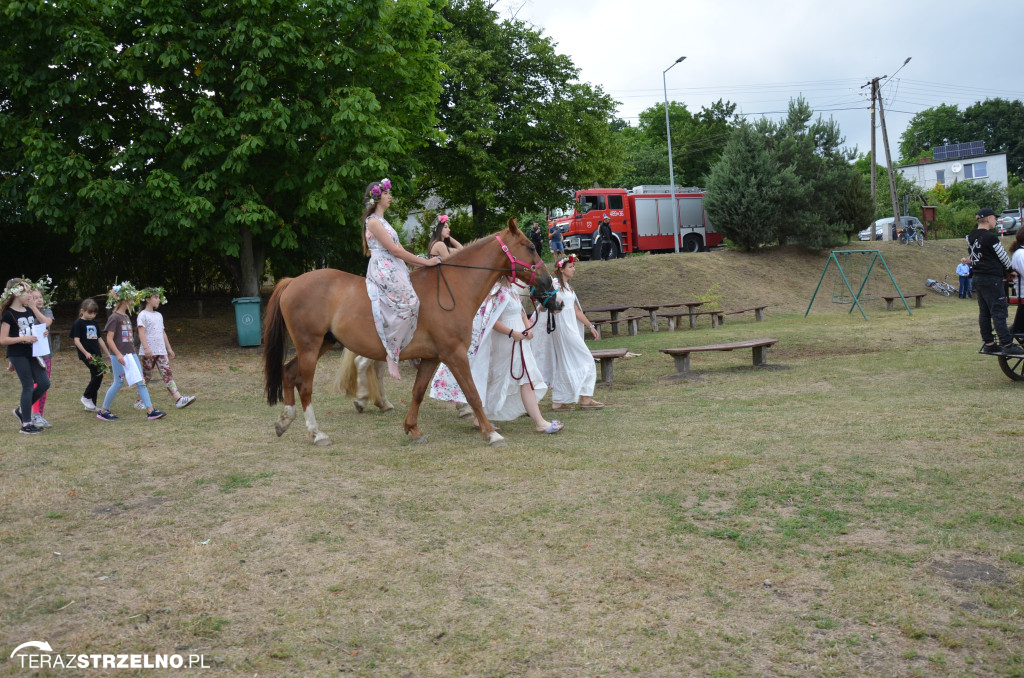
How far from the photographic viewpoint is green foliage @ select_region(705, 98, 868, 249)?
30.3 m

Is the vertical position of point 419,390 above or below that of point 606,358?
above

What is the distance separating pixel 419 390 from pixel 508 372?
40.7 inches

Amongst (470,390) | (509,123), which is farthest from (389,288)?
(509,123)

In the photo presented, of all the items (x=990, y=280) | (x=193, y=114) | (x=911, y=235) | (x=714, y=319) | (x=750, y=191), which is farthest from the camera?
(x=911, y=235)

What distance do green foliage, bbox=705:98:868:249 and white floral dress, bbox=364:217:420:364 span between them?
25.2 metres

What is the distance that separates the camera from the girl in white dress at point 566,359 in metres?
9.57

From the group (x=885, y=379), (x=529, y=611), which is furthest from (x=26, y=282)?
(x=885, y=379)

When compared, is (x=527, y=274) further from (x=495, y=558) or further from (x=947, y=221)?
(x=947, y=221)

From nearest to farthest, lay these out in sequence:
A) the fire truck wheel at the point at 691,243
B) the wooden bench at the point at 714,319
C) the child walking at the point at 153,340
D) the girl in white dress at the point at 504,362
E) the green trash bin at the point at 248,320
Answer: the girl in white dress at the point at 504,362 < the child walking at the point at 153,340 < the green trash bin at the point at 248,320 < the wooden bench at the point at 714,319 < the fire truck wheel at the point at 691,243

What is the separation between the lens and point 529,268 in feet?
26.0

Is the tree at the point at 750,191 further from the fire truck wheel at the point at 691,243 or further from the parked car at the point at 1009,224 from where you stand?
the parked car at the point at 1009,224

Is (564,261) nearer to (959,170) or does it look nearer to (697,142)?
(697,142)

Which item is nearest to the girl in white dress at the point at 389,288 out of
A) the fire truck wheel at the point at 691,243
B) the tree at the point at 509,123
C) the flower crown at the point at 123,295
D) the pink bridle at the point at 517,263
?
the pink bridle at the point at 517,263

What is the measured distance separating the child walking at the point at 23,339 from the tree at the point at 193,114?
6260 mm
